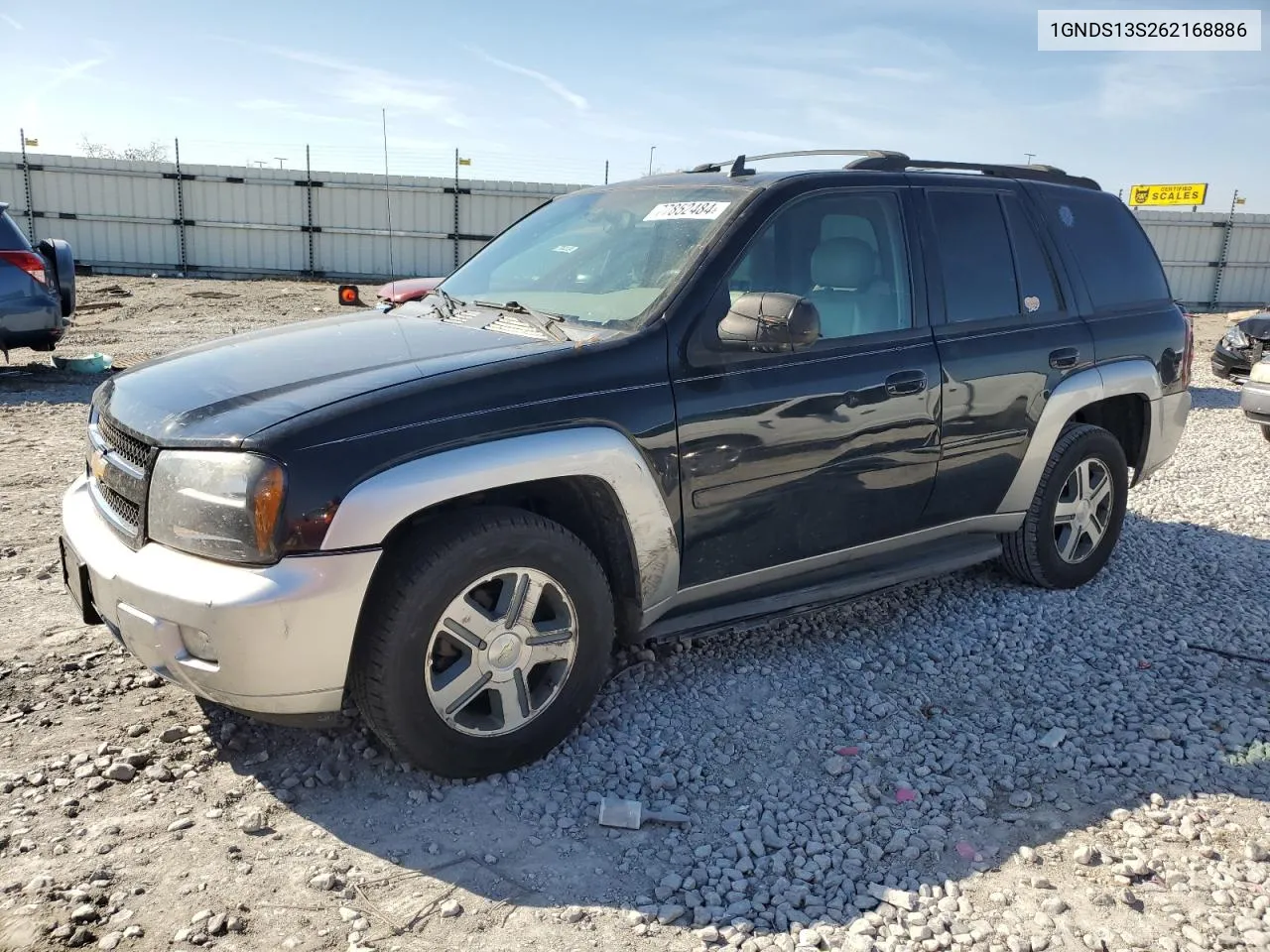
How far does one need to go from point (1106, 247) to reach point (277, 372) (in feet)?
13.1

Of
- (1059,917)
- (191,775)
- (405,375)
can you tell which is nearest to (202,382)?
(405,375)

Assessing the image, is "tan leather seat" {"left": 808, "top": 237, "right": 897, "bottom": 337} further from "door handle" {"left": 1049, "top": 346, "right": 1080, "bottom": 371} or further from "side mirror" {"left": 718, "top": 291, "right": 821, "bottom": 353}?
"door handle" {"left": 1049, "top": 346, "right": 1080, "bottom": 371}

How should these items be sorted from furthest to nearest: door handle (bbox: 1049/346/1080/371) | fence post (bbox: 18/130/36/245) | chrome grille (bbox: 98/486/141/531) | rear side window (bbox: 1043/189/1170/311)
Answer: fence post (bbox: 18/130/36/245), rear side window (bbox: 1043/189/1170/311), door handle (bbox: 1049/346/1080/371), chrome grille (bbox: 98/486/141/531)

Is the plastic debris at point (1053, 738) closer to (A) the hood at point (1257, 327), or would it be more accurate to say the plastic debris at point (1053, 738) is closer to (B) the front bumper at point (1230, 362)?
(B) the front bumper at point (1230, 362)

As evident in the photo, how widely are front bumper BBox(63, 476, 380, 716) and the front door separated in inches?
47.5

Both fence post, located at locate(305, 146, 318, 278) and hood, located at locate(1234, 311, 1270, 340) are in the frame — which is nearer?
hood, located at locate(1234, 311, 1270, 340)

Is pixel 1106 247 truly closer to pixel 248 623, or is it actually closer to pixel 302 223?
pixel 248 623

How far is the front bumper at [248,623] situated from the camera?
2.69 metres

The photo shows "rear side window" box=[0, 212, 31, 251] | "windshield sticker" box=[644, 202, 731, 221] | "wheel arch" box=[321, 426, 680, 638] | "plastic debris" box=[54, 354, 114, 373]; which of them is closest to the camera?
"wheel arch" box=[321, 426, 680, 638]

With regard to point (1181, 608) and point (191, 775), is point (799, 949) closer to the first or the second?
point (191, 775)

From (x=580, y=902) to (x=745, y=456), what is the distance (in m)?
1.55

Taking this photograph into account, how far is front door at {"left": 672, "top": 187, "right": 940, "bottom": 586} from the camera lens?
11.3ft

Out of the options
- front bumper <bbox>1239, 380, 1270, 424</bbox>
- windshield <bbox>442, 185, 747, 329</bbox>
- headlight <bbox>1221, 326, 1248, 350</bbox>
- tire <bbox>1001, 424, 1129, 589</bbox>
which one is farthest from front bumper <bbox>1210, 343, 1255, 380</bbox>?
windshield <bbox>442, 185, 747, 329</bbox>

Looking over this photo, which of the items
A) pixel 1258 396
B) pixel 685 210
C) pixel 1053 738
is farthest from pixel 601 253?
pixel 1258 396
